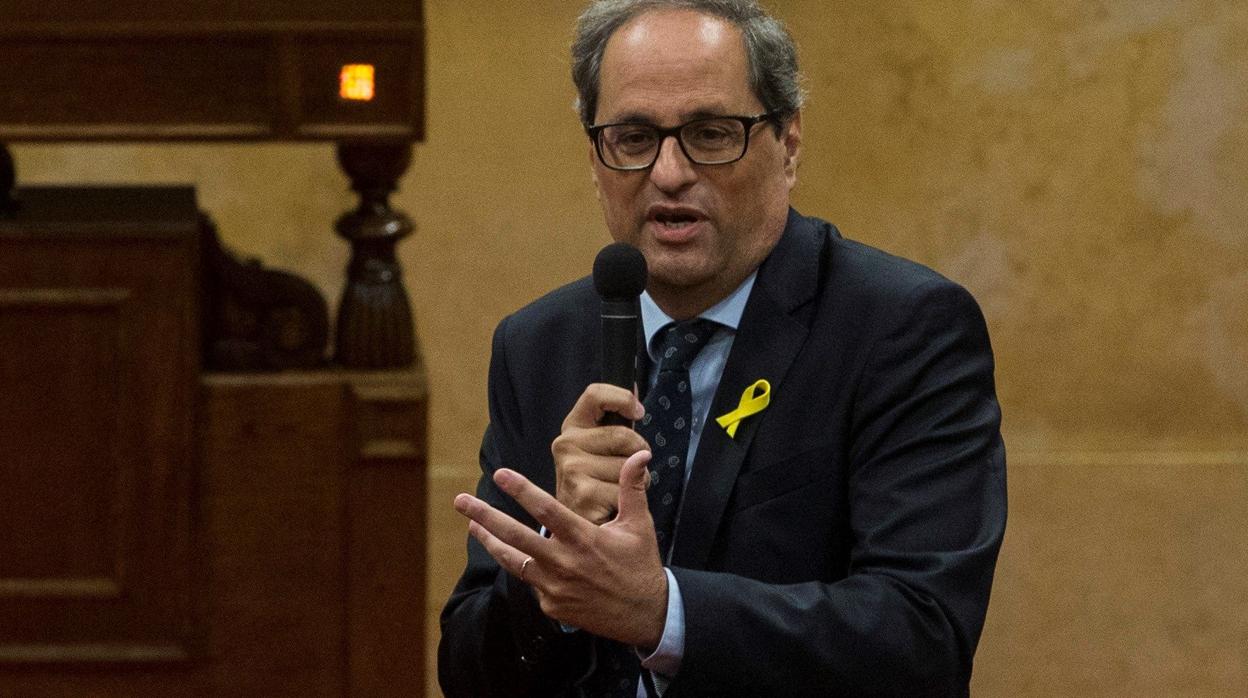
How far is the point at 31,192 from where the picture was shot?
4.23 metres

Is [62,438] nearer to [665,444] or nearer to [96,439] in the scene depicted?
[96,439]

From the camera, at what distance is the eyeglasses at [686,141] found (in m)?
2.38

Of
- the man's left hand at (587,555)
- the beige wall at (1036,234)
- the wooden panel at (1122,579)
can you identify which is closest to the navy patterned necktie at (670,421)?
the man's left hand at (587,555)

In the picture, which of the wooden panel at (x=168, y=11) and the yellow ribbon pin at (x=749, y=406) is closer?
the yellow ribbon pin at (x=749, y=406)

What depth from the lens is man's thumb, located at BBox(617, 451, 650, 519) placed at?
6.57ft

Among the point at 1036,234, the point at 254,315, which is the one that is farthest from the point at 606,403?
the point at 1036,234

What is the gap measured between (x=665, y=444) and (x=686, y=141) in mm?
366

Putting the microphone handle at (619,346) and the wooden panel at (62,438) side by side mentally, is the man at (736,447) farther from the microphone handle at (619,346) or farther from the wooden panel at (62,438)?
the wooden panel at (62,438)

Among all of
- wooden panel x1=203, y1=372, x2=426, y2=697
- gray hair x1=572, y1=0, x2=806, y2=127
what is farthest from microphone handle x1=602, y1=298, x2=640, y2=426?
wooden panel x1=203, y1=372, x2=426, y2=697

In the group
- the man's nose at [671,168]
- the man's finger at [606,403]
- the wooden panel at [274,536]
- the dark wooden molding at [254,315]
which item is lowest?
the wooden panel at [274,536]

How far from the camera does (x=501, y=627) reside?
2.31 m

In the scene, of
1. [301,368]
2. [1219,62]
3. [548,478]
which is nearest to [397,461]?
[301,368]

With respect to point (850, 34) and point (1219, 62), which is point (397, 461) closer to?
point (850, 34)

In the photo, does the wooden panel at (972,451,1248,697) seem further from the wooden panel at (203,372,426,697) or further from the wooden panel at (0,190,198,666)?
the wooden panel at (0,190,198,666)
